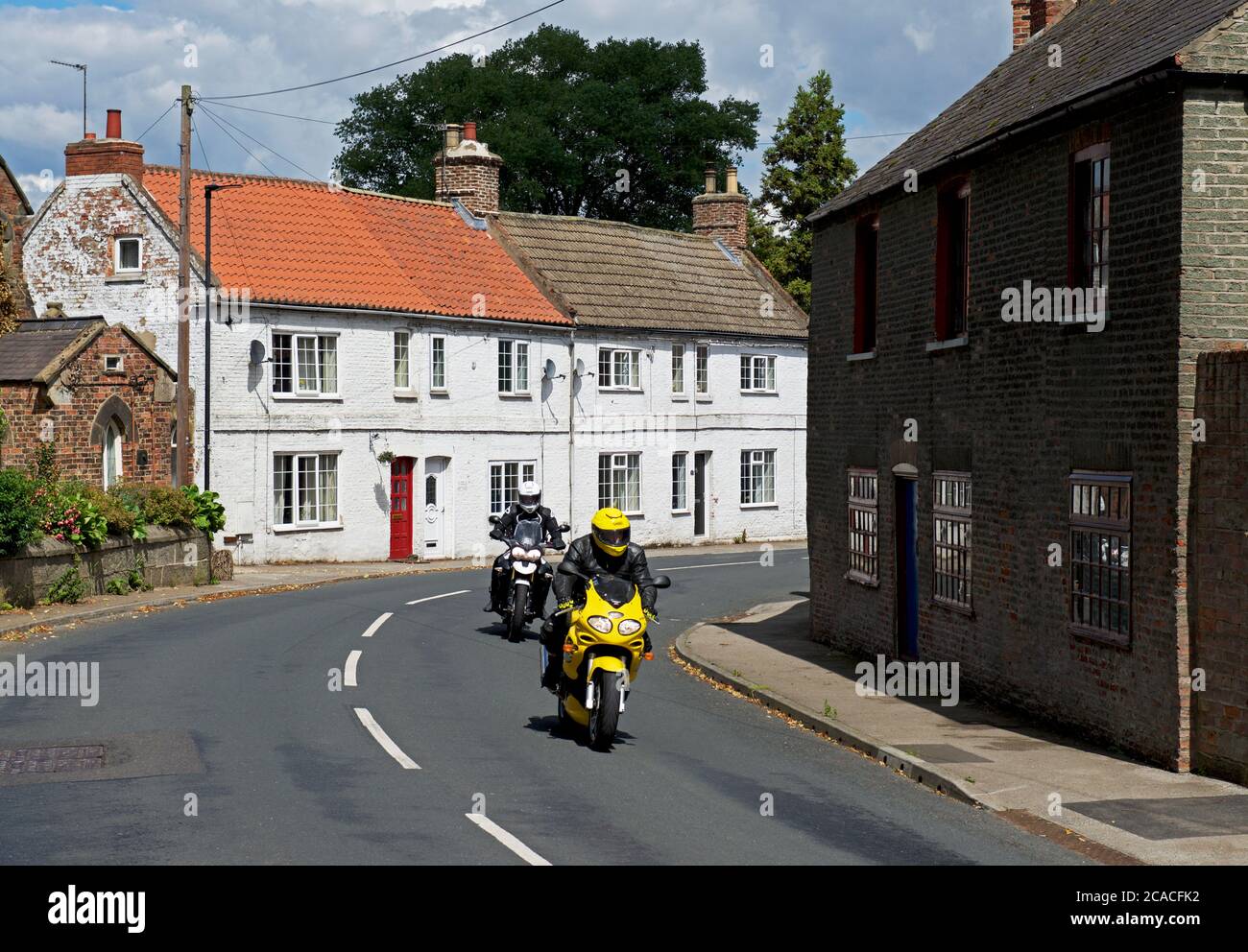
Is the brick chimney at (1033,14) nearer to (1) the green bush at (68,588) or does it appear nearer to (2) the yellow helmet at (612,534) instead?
(2) the yellow helmet at (612,534)

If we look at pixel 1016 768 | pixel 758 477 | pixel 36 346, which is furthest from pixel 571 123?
pixel 1016 768

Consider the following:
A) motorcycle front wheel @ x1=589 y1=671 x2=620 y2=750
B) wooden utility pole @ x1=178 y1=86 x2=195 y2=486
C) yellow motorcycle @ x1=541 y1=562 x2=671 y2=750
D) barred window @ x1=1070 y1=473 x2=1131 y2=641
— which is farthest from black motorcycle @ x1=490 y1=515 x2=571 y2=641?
wooden utility pole @ x1=178 y1=86 x2=195 y2=486

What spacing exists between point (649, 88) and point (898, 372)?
51.8 m

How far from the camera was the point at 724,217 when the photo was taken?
5325 centimetres

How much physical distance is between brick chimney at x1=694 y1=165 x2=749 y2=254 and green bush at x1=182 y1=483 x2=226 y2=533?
27.2m

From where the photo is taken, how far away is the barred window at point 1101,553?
44.8ft

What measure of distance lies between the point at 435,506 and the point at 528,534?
19.1 m

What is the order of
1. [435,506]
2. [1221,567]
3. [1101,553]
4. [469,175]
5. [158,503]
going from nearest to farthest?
[1221,567] < [1101,553] < [158,503] < [435,506] < [469,175]

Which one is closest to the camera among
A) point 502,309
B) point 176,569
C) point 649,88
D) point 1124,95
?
point 1124,95

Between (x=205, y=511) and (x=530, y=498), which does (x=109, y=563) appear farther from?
(x=530, y=498)

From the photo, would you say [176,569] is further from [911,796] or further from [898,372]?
[911,796]

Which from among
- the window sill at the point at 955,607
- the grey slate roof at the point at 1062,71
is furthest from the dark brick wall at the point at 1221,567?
the window sill at the point at 955,607

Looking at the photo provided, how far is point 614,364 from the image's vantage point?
145 ft
